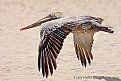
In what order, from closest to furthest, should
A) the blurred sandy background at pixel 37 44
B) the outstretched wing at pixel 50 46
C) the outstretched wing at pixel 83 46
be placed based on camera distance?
1. the outstretched wing at pixel 50 46
2. the outstretched wing at pixel 83 46
3. the blurred sandy background at pixel 37 44

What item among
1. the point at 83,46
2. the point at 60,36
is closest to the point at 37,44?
the point at 83,46

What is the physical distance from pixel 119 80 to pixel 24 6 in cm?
806

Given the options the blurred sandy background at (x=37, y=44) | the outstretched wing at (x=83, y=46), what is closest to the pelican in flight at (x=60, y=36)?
the outstretched wing at (x=83, y=46)

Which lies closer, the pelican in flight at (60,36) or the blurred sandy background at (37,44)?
the pelican in flight at (60,36)

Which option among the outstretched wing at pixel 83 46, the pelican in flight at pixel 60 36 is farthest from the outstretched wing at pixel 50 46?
the outstretched wing at pixel 83 46

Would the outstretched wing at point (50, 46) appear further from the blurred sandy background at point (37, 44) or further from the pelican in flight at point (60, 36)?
the blurred sandy background at point (37, 44)

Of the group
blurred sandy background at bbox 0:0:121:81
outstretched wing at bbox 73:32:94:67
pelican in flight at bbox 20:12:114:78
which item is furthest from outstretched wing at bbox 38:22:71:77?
blurred sandy background at bbox 0:0:121:81

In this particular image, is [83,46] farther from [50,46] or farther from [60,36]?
[50,46]

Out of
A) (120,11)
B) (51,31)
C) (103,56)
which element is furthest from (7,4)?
(51,31)

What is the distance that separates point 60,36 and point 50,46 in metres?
0.19

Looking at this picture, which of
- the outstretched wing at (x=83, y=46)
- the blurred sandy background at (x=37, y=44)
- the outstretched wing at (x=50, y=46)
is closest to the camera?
the outstretched wing at (x=50, y=46)

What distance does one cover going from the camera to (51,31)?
543 cm

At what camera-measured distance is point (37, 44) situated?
30.3 feet

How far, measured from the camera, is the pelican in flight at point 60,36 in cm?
505
